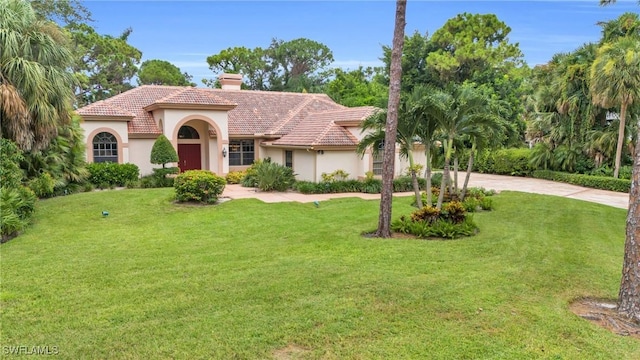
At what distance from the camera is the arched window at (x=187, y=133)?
24000mm

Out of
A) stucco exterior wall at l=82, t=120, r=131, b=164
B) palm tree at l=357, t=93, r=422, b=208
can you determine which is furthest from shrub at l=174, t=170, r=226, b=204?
stucco exterior wall at l=82, t=120, r=131, b=164

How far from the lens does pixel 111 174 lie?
19797 millimetres

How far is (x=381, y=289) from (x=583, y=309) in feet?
9.78

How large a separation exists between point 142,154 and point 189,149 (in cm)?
272

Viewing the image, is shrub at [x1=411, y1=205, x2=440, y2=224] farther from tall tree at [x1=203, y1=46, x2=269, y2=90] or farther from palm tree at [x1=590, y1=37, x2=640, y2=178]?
tall tree at [x1=203, y1=46, x2=269, y2=90]

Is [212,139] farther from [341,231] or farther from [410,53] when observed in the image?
[410,53]

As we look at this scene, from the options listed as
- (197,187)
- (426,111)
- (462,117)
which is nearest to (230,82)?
(197,187)

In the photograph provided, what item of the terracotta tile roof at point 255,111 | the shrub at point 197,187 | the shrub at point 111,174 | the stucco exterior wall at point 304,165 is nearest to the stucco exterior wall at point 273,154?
the terracotta tile roof at point 255,111

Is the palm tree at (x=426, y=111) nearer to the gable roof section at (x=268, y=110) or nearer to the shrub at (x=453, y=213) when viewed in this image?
the shrub at (x=453, y=213)

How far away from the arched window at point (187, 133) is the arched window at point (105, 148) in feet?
12.0

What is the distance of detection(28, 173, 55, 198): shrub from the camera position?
1441 cm

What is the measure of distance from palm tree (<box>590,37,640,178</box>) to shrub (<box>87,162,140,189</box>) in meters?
24.0

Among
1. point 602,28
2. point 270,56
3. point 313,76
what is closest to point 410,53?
point 602,28

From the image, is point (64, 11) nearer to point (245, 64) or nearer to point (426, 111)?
point (245, 64)
